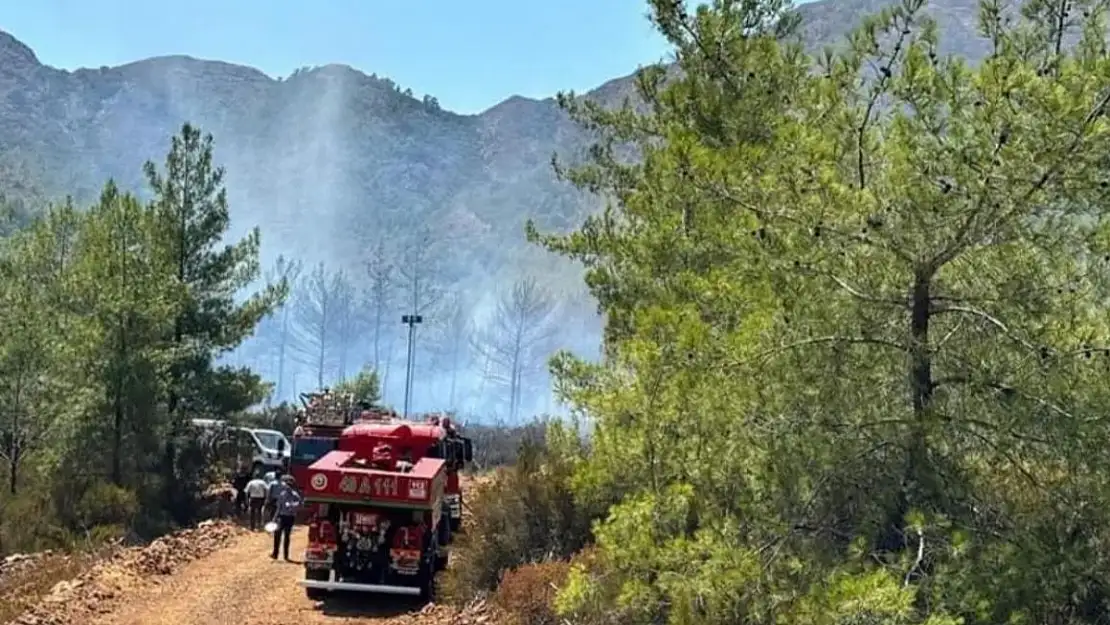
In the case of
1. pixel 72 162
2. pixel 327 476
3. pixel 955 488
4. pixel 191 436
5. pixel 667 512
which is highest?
pixel 72 162

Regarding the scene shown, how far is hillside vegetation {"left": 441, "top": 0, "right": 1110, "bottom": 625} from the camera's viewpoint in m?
5.27

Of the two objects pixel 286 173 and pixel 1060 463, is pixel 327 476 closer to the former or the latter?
pixel 1060 463

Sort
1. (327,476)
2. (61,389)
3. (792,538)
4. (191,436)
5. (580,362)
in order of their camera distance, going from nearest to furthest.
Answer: (792,538) < (580,362) < (327,476) < (61,389) < (191,436)

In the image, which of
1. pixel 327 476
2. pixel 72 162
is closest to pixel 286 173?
pixel 72 162

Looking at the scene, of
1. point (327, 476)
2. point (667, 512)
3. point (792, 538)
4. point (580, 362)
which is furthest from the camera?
point (327, 476)

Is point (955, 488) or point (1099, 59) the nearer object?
point (1099, 59)

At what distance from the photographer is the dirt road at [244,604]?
13.2 metres

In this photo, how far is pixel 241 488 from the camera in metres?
Result: 28.4

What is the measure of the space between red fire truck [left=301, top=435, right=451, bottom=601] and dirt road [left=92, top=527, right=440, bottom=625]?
0.28 m

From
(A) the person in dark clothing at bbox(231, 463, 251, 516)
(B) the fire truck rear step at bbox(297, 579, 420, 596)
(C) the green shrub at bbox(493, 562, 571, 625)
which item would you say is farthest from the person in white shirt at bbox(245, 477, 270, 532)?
(C) the green shrub at bbox(493, 562, 571, 625)

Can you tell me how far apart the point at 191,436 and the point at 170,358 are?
3.54 meters

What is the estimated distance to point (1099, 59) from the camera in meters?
5.16

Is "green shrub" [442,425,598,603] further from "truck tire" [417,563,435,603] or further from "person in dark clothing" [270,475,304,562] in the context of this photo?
"person in dark clothing" [270,475,304,562]

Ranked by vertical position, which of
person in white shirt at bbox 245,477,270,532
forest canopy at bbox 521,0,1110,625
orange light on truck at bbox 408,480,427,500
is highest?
forest canopy at bbox 521,0,1110,625
